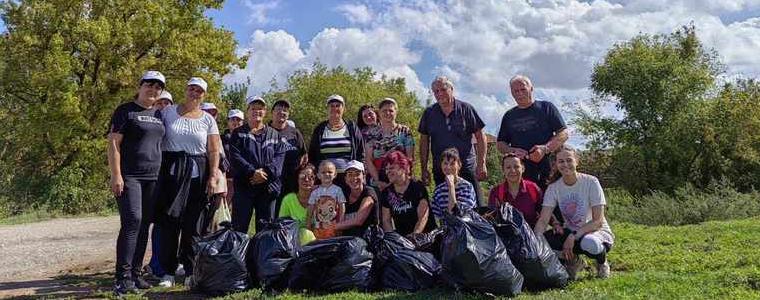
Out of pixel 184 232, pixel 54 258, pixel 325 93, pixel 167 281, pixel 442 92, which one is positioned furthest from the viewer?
pixel 325 93

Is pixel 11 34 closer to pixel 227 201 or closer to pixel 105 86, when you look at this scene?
pixel 105 86

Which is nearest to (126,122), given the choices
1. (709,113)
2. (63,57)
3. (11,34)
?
(63,57)

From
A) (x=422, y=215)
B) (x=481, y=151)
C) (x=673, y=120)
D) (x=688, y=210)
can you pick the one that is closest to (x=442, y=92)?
(x=481, y=151)

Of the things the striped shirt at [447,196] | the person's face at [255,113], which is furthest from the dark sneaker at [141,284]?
the striped shirt at [447,196]

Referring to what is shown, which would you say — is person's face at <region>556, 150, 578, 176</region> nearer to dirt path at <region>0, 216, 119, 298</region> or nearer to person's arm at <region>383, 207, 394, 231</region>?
person's arm at <region>383, 207, 394, 231</region>

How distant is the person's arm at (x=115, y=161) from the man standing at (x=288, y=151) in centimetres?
169

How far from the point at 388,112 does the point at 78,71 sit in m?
16.5

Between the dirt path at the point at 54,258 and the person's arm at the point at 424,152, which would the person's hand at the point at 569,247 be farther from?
the dirt path at the point at 54,258

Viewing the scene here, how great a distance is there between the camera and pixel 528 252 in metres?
4.89

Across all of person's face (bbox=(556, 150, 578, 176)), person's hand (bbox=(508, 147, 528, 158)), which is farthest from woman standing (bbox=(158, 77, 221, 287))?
person's face (bbox=(556, 150, 578, 176))

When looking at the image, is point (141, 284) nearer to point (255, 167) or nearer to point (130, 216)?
point (130, 216)

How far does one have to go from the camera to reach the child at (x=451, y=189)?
239 inches

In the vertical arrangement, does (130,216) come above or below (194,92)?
below

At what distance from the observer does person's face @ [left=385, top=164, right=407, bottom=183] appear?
240 inches
